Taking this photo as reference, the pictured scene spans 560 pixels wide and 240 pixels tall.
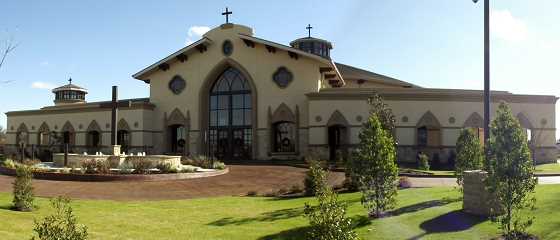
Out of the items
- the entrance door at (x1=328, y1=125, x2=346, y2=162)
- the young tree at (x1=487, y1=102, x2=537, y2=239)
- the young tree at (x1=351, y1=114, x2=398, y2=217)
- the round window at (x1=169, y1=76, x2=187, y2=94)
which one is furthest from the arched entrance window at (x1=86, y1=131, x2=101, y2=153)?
the young tree at (x1=487, y1=102, x2=537, y2=239)

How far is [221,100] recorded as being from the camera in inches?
1859

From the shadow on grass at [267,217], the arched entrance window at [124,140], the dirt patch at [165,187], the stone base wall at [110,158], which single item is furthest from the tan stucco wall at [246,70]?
the shadow on grass at [267,217]

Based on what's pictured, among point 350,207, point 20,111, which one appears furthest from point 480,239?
point 20,111

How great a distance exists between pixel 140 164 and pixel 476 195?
18.4 m

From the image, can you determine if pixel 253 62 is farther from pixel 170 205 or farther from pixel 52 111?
pixel 170 205

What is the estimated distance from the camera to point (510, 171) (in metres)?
9.91

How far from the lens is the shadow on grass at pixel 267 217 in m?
14.0

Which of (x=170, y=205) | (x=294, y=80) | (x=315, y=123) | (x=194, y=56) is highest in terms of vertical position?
(x=194, y=56)

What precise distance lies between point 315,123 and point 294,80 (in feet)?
16.1

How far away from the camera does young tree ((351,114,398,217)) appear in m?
14.1

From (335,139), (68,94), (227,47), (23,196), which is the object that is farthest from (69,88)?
(23,196)

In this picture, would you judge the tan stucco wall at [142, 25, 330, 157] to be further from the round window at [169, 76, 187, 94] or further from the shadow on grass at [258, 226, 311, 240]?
the shadow on grass at [258, 226, 311, 240]

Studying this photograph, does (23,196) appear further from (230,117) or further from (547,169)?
(547,169)

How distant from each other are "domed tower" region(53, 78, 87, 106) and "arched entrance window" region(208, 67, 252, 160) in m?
28.2
